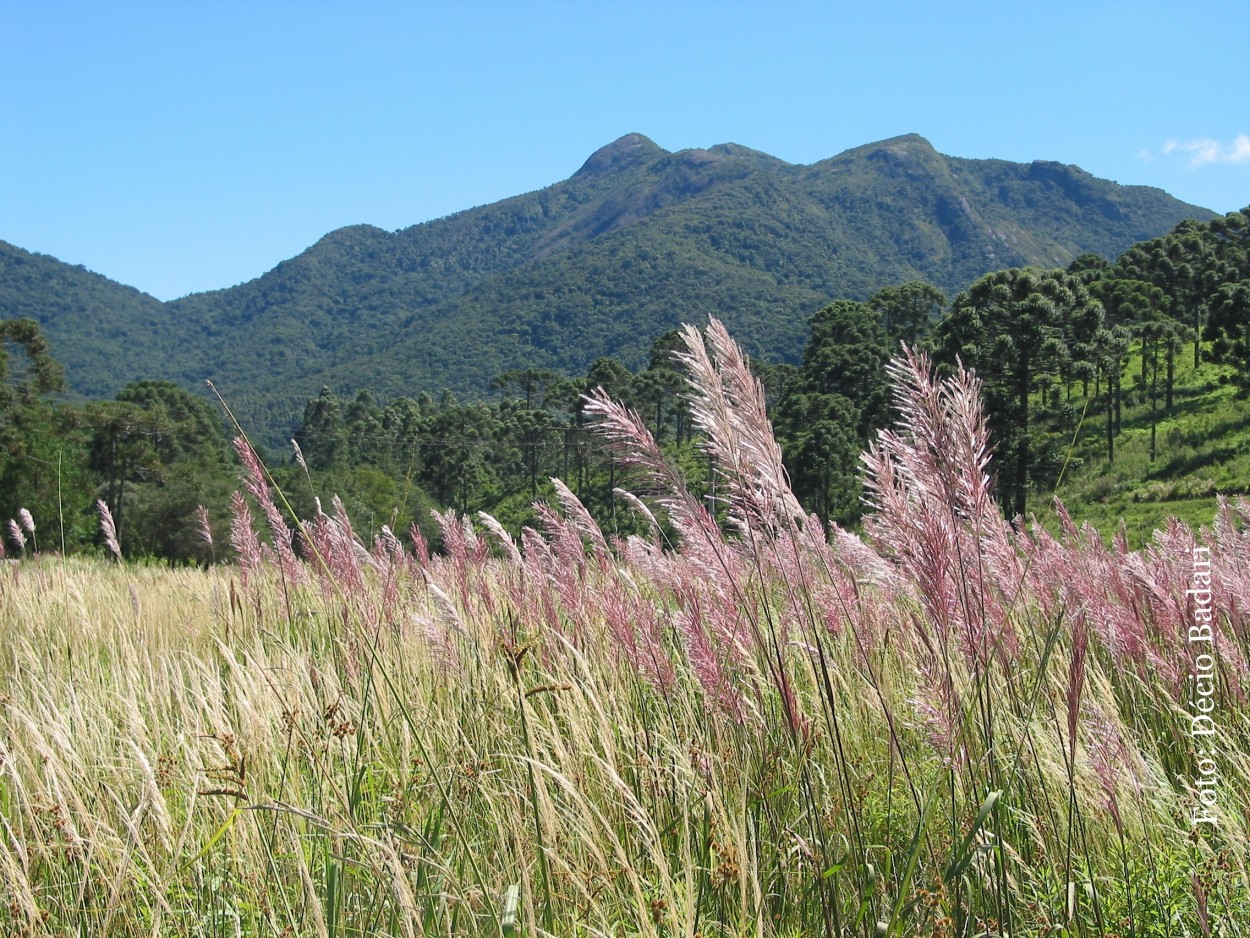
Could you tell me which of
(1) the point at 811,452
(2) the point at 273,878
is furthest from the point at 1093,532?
(1) the point at 811,452

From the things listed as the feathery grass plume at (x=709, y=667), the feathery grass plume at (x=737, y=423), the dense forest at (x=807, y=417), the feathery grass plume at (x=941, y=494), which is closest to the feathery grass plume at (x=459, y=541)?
the dense forest at (x=807, y=417)

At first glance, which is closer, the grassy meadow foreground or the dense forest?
the grassy meadow foreground

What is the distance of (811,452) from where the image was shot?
3731 centimetres

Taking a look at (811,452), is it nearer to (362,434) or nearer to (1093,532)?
(1093,532)

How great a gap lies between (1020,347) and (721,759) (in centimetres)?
2849

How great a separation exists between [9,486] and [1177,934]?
31731 mm

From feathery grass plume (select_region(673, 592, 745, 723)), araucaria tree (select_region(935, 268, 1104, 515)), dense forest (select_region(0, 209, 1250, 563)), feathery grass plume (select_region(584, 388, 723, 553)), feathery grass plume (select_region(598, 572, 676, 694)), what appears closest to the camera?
feathery grass plume (select_region(584, 388, 723, 553))

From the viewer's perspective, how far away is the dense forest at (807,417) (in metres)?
26.2

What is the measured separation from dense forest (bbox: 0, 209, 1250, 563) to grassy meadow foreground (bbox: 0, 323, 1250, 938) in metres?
0.46

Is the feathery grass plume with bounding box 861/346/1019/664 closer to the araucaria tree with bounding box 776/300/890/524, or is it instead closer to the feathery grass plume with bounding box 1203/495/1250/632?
the feathery grass plume with bounding box 1203/495/1250/632

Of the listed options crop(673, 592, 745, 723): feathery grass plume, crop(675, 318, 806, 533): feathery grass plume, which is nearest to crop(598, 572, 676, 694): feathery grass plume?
crop(673, 592, 745, 723): feathery grass plume

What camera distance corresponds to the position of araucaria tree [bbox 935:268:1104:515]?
27.0m

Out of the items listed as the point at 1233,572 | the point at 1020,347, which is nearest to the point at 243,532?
the point at 1233,572

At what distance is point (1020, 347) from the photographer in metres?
27.5
